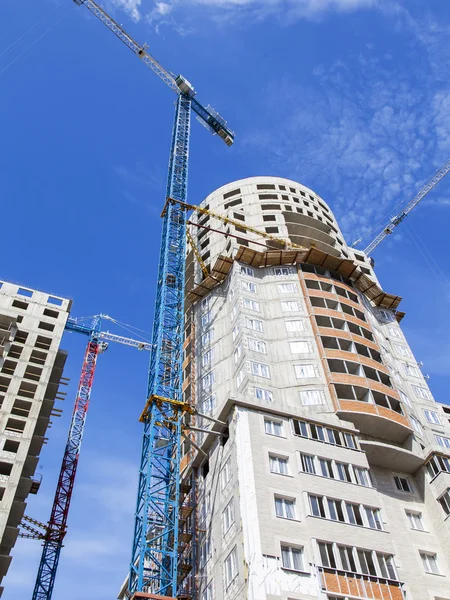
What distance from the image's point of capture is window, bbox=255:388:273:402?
51.4 metres

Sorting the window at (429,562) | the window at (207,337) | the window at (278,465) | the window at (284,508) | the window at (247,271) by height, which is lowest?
the window at (429,562)

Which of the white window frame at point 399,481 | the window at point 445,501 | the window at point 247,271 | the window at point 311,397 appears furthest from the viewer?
the window at point 247,271

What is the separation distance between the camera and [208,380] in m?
59.8

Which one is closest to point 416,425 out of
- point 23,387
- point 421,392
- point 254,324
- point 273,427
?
point 421,392

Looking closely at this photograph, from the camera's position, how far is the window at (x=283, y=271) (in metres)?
66.8

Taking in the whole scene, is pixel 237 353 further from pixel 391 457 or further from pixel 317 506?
pixel 317 506

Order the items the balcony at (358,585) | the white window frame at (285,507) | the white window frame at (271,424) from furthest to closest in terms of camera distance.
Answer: the white window frame at (271,424), the white window frame at (285,507), the balcony at (358,585)

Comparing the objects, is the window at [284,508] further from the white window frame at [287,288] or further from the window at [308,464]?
the white window frame at [287,288]

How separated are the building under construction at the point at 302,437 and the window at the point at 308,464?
0.11 m

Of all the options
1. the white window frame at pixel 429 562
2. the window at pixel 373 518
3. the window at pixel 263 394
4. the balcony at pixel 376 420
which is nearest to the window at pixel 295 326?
the window at pixel 263 394

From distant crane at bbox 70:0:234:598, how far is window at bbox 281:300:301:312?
11.1 metres

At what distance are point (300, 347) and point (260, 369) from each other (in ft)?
17.6

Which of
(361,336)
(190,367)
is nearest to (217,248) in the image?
(190,367)

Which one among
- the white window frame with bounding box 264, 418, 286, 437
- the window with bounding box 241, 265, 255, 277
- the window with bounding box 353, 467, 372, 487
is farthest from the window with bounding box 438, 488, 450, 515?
the window with bounding box 241, 265, 255, 277
